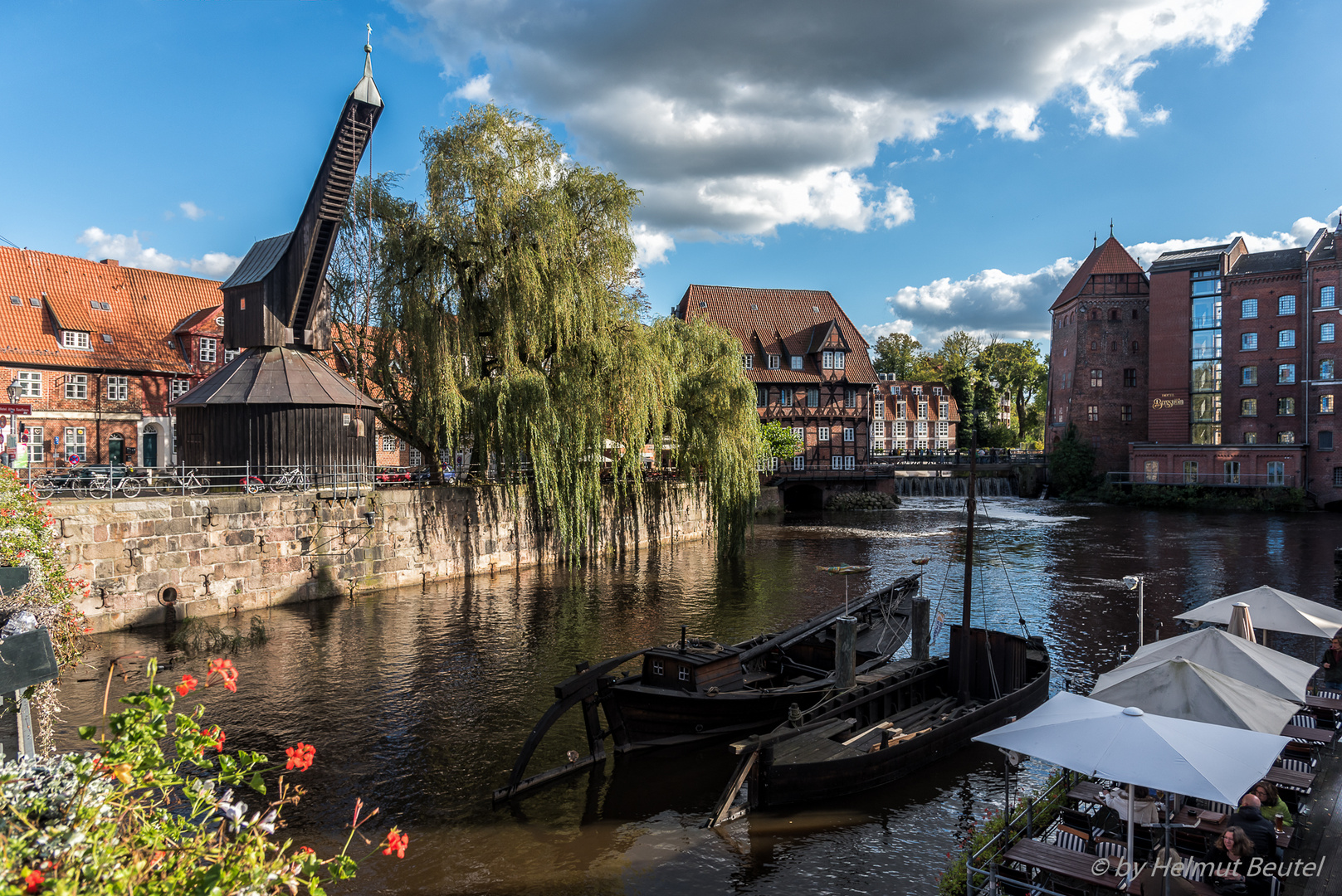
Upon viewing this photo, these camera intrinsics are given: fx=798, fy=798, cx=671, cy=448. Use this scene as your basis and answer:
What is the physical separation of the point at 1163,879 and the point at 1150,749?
1.36 m

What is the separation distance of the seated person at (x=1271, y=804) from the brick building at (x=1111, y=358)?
62.1 metres

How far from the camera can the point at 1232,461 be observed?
2248 inches

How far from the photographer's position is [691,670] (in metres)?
13.1

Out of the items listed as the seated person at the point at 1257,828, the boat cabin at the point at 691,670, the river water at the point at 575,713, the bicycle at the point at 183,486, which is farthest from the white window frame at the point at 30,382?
the seated person at the point at 1257,828

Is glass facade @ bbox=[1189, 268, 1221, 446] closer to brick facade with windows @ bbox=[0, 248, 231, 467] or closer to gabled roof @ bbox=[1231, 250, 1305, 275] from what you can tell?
gabled roof @ bbox=[1231, 250, 1305, 275]

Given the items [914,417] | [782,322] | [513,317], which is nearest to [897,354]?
[914,417]

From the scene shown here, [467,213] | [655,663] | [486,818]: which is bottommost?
[486,818]

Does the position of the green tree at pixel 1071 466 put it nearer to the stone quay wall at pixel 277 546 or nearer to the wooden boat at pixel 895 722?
the stone quay wall at pixel 277 546

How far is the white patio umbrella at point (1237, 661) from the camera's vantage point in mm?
9688

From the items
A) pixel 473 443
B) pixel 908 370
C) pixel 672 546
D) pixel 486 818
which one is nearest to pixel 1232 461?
pixel 908 370

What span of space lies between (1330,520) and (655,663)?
51.4 metres

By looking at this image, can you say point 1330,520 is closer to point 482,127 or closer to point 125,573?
point 482,127

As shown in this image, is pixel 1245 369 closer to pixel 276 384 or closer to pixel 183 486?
pixel 276 384

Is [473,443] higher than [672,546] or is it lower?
higher
